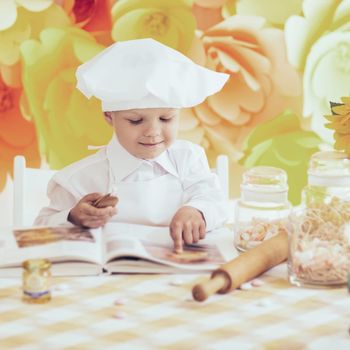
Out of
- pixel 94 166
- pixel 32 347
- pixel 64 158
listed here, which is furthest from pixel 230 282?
pixel 64 158

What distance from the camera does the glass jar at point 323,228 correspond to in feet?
4.00

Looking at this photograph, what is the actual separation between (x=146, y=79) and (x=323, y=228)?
44 centimetres

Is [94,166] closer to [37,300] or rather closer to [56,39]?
[37,300]

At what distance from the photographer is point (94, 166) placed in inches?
66.4

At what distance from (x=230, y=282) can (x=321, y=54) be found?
1994 mm

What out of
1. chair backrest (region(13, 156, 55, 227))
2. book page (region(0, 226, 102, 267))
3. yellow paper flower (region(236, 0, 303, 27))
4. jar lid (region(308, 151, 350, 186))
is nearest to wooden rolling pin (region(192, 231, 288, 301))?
jar lid (region(308, 151, 350, 186))

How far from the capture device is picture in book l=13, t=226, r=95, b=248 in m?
1.36

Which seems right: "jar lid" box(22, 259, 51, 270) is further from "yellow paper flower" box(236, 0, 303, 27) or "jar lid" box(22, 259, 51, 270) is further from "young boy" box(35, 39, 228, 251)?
"yellow paper flower" box(236, 0, 303, 27)

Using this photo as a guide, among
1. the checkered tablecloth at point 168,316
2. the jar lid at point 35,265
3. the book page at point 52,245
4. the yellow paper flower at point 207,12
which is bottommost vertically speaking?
the checkered tablecloth at point 168,316

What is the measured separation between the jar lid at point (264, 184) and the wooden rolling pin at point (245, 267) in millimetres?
96

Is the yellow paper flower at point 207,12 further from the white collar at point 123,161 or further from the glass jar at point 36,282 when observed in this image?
the glass jar at point 36,282

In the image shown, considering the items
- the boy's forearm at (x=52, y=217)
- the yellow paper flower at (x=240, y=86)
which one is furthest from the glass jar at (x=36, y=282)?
the yellow paper flower at (x=240, y=86)

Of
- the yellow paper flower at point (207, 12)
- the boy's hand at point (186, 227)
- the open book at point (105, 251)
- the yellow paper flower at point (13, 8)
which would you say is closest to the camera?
the open book at point (105, 251)

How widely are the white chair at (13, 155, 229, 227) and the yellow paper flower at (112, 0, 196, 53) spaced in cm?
106
